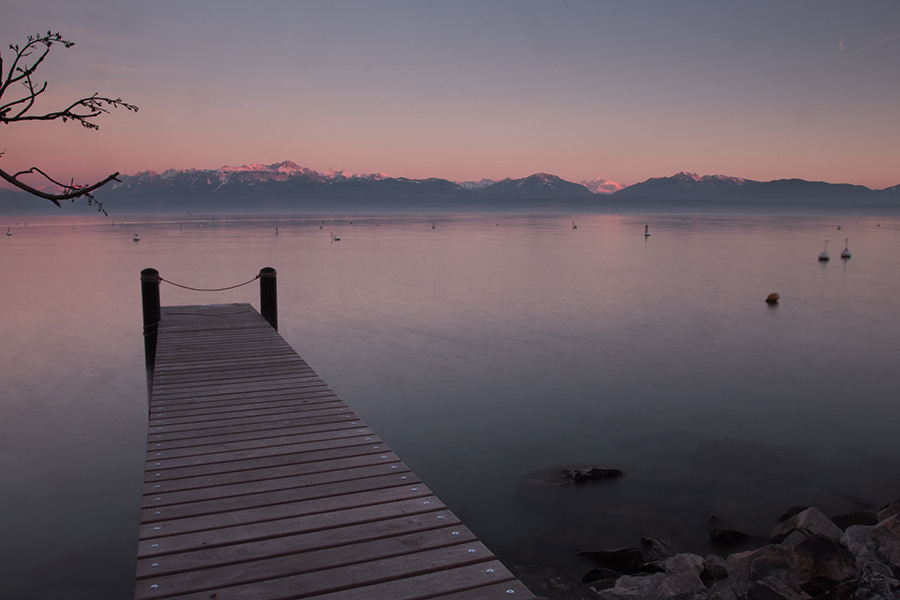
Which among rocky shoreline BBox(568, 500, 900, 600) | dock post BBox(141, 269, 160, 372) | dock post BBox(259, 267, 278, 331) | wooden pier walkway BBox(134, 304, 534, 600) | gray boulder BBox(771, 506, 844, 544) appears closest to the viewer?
wooden pier walkway BBox(134, 304, 534, 600)

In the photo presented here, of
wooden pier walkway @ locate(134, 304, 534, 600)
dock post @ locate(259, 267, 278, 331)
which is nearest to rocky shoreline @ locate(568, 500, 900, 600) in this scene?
wooden pier walkway @ locate(134, 304, 534, 600)

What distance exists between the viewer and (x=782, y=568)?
22.3 ft

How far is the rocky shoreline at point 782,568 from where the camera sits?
6.13 meters

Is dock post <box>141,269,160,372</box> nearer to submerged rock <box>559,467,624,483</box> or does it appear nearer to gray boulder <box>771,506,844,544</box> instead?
submerged rock <box>559,467,624,483</box>

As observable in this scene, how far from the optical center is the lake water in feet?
29.2

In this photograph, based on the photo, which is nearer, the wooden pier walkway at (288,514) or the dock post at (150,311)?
the wooden pier walkway at (288,514)

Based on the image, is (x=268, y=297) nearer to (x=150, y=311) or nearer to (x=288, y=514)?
(x=150, y=311)

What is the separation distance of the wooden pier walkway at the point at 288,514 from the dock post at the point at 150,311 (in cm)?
551

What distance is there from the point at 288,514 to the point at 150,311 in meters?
9.84

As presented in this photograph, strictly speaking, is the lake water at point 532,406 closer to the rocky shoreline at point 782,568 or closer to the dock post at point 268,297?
the rocky shoreline at point 782,568

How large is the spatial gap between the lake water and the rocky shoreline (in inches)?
24.0

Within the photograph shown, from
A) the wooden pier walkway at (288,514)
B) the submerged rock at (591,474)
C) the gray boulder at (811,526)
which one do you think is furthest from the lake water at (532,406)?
the wooden pier walkway at (288,514)

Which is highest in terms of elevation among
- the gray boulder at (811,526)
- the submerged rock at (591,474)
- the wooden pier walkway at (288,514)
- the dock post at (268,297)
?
the dock post at (268,297)

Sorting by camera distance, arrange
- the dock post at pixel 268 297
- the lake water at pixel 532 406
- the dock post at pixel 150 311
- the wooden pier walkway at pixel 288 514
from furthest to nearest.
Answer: the dock post at pixel 268 297 < the dock post at pixel 150 311 < the lake water at pixel 532 406 < the wooden pier walkway at pixel 288 514
